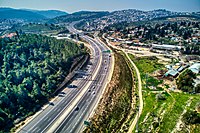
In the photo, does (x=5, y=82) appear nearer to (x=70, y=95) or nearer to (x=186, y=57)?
(x=70, y=95)

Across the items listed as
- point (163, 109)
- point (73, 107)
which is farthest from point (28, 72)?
point (163, 109)

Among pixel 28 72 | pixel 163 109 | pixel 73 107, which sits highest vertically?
pixel 28 72

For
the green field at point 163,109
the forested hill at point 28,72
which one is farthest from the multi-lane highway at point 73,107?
the green field at point 163,109

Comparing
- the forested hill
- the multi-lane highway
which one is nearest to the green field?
the multi-lane highway

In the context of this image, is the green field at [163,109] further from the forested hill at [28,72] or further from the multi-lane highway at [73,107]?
the forested hill at [28,72]

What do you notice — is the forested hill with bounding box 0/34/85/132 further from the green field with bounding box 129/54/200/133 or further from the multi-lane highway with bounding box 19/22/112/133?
the green field with bounding box 129/54/200/133

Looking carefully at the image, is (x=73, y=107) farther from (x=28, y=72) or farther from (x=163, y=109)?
(x=163, y=109)
